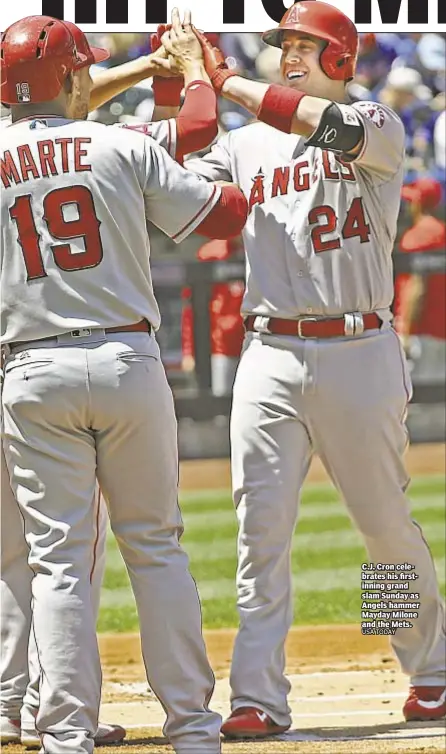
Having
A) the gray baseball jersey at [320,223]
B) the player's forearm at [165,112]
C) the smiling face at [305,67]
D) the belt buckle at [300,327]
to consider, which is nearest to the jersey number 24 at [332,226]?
the gray baseball jersey at [320,223]

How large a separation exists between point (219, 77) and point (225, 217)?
49 centimetres

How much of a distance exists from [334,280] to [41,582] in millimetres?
1049

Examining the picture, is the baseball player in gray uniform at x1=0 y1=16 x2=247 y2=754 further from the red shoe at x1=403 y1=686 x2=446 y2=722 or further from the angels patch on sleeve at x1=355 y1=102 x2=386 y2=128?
the red shoe at x1=403 y1=686 x2=446 y2=722

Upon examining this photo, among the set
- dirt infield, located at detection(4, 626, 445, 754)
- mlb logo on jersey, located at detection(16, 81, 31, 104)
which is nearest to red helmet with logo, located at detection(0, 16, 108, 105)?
mlb logo on jersey, located at detection(16, 81, 31, 104)

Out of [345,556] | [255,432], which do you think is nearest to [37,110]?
[255,432]

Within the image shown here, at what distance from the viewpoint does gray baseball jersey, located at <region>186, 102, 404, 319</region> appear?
120 inches

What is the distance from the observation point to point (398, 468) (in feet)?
10.3

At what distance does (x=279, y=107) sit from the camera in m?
2.88

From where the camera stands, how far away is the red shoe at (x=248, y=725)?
2926 mm

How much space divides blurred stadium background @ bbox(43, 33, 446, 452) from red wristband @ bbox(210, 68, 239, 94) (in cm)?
401

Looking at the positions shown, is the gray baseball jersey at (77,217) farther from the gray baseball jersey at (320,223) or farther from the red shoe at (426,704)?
the red shoe at (426,704)

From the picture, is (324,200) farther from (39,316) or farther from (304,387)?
(39,316)

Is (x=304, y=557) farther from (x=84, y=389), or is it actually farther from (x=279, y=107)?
(x=84, y=389)

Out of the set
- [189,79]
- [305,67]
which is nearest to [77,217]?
[189,79]
